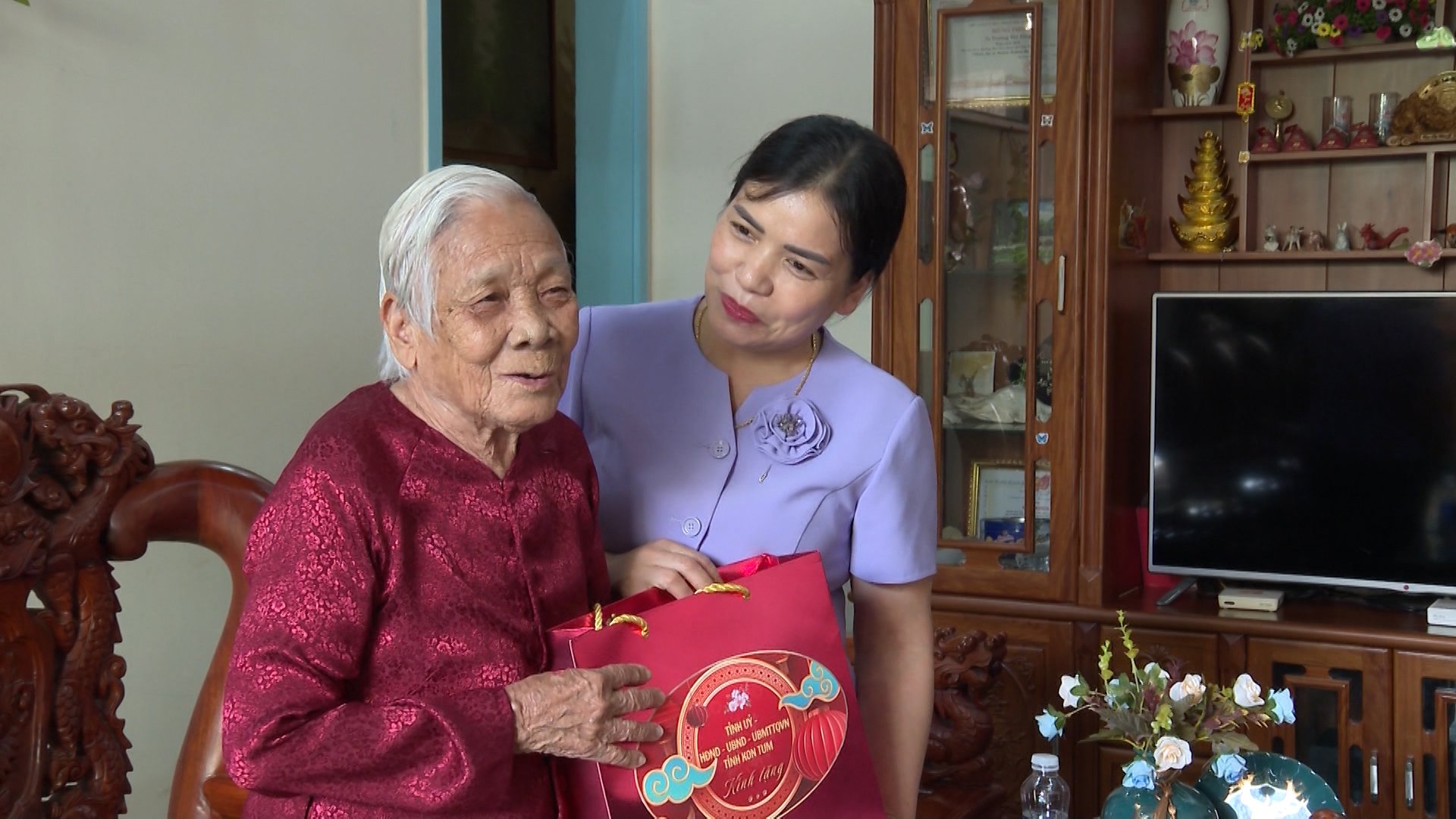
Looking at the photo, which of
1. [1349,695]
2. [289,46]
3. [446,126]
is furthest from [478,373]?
[446,126]

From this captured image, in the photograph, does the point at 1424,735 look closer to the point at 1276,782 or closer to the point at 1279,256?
the point at 1279,256

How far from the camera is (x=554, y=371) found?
1.26 metres

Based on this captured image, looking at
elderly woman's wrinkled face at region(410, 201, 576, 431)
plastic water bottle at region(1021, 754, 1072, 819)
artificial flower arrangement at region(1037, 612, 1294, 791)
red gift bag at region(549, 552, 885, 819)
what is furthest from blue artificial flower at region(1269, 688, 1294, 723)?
elderly woman's wrinkled face at region(410, 201, 576, 431)

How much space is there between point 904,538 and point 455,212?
0.67 meters

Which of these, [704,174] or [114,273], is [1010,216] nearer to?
[704,174]

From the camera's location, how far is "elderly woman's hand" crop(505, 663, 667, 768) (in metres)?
1.16

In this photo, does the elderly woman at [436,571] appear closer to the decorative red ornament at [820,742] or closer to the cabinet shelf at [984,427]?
the decorative red ornament at [820,742]

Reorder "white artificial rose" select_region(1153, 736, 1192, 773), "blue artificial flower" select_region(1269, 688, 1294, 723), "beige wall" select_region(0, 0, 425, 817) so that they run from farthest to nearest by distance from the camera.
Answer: "beige wall" select_region(0, 0, 425, 817) → "blue artificial flower" select_region(1269, 688, 1294, 723) → "white artificial rose" select_region(1153, 736, 1192, 773)

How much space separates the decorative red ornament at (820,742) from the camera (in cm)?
133

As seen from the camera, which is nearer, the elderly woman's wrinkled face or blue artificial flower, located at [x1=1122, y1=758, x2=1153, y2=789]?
the elderly woman's wrinkled face

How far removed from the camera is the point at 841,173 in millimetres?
1478

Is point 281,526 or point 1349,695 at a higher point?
point 281,526

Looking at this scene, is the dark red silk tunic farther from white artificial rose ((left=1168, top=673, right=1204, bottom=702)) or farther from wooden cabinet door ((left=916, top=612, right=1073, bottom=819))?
wooden cabinet door ((left=916, top=612, right=1073, bottom=819))

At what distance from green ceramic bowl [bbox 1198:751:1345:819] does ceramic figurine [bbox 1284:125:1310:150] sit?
6.49 feet
